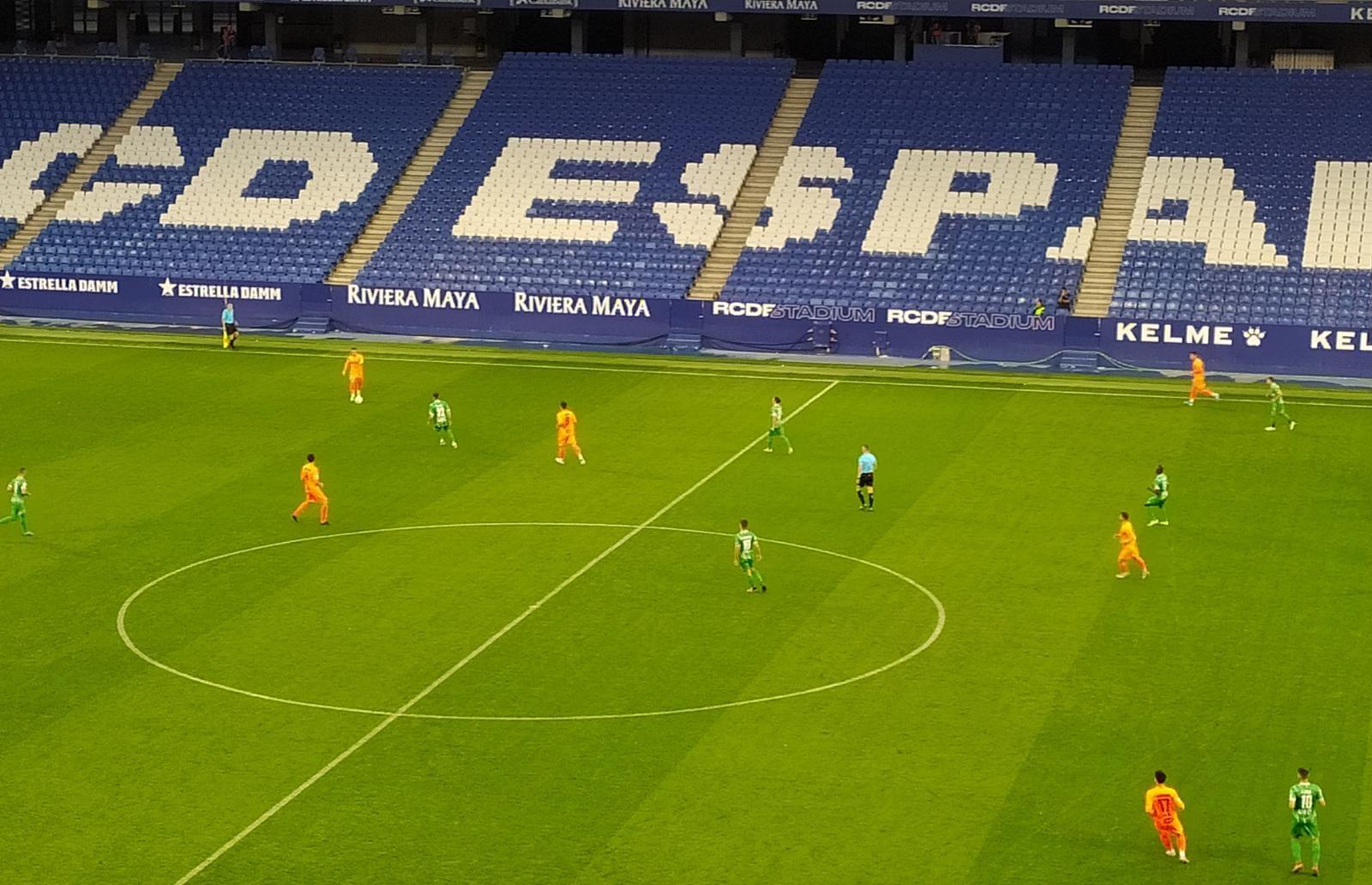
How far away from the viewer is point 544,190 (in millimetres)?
70312

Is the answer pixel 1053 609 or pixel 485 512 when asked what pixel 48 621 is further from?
pixel 1053 609

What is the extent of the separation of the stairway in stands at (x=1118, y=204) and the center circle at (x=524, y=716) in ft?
83.8

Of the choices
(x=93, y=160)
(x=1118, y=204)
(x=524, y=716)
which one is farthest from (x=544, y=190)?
(x=524, y=716)

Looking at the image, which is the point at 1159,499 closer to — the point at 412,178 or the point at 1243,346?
the point at 1243,346

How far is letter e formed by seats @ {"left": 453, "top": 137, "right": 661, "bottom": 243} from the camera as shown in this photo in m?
68.4

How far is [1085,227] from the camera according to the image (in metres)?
64.3

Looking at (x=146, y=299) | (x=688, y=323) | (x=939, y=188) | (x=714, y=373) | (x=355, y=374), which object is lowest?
(x=146, y=299)

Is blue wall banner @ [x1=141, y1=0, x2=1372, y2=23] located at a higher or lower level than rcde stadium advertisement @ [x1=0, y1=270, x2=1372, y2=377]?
higher

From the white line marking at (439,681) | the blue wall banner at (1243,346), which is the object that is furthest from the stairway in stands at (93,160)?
the blue wall banner at (1243,346)

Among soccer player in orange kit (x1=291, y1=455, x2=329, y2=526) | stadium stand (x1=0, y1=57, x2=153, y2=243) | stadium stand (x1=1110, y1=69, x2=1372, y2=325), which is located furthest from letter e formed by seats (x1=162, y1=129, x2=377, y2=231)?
soccer player in orange kit (x1=291, y1=455, x2=329, y2=526)

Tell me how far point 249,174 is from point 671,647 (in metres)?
46.2

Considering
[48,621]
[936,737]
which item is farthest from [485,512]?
[936,737]

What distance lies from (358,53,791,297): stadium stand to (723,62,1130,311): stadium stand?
8.17 ft

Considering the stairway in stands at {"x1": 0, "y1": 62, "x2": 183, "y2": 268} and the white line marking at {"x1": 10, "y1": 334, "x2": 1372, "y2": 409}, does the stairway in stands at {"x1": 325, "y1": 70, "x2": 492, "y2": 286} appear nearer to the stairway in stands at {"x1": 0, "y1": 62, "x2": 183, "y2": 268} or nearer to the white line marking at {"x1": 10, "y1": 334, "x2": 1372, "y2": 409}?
the white line marking at {"x1": 10, "y1": 334, "x2": 1372, "y2": 409}
